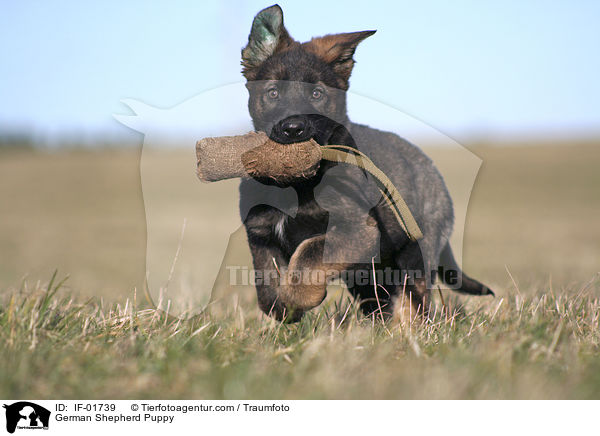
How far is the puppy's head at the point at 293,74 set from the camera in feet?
12.8

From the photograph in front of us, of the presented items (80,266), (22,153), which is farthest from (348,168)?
(22,153)

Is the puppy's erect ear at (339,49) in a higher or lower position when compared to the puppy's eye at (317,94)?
higher

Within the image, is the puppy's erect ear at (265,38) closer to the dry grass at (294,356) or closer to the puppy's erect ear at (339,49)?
the puppy's erect ear at (339,49)

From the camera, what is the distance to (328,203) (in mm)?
3717

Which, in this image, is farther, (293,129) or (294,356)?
(293,129)

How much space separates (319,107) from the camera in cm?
396
